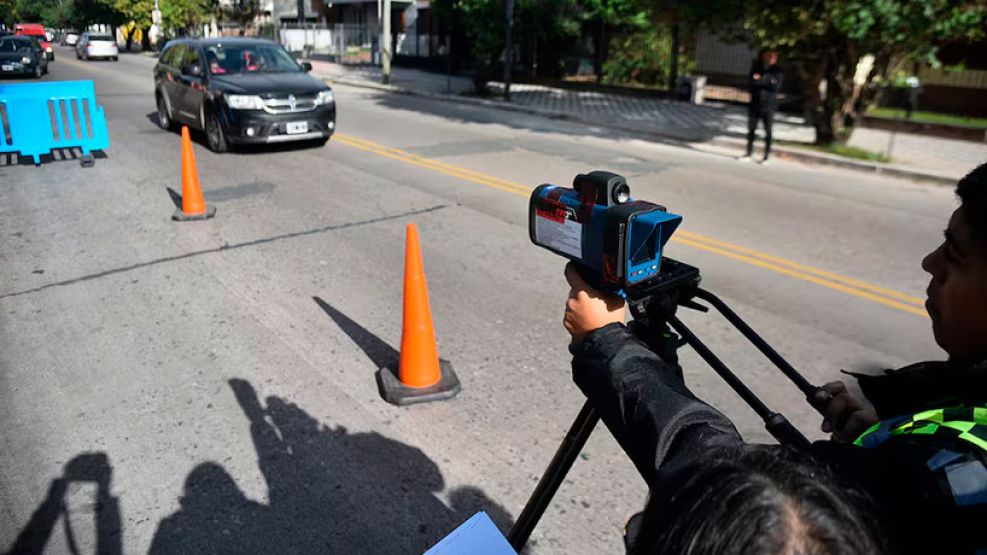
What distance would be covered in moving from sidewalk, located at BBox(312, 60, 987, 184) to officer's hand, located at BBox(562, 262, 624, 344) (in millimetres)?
10764

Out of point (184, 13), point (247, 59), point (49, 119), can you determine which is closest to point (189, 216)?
point (49, 119)

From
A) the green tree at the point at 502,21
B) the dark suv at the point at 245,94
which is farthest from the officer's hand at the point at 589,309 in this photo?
the green tree at the point at 502,21

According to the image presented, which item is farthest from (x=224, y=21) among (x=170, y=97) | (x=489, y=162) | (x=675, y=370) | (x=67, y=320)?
(x=675, y=370)

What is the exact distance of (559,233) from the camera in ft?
5.45

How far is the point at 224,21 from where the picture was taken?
171 feet

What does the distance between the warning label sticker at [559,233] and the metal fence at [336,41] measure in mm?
35144

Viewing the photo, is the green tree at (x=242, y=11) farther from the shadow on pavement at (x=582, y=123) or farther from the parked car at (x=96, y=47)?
the shadow on pavement at (x=582, y=123)

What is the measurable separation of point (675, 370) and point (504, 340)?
11.0ft

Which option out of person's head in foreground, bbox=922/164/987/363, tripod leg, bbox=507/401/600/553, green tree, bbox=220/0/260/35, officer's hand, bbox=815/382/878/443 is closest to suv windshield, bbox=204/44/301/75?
tripod leg, bbox=507/401/600/553

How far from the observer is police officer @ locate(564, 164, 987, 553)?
980mm

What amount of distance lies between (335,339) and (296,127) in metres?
7.18

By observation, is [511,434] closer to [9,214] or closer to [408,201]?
[408,201]

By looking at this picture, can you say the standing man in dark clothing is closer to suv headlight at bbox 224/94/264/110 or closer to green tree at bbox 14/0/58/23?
suv headlight at bbox 224/94/264/110

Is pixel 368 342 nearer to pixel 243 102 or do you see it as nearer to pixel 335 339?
pixel 335 339
